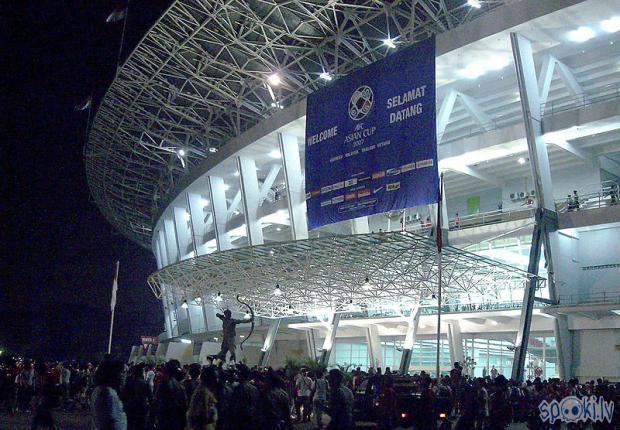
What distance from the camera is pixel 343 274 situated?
92.4ft

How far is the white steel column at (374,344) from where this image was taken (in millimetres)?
41625

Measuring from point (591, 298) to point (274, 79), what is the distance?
18627mm

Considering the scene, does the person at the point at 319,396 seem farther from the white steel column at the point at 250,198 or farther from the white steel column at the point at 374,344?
the white steel column at the point at 374,344

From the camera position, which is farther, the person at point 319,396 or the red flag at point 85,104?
the red flag at point 85,104

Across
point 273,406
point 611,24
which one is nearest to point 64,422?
point 273,406

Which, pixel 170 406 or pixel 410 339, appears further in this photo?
pixel 410 339

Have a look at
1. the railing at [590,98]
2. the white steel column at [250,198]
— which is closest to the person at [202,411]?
the railing at [590,98]

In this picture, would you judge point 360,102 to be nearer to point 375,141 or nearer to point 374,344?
point 375,141

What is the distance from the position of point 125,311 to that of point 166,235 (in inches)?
927

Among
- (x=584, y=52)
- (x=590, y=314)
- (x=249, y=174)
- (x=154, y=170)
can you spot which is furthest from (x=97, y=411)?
(x=154, y=170)

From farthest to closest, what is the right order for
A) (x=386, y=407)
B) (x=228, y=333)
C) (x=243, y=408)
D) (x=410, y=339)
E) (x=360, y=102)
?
(x=410, y=339) → (x=360, y=102) → (x=228, y=333) → (x=386, y=407) → (x=243, y=408)

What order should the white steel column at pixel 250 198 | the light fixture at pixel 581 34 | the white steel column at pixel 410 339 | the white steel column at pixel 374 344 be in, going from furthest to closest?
the white steel column at pixel 374 344
the white steel column at pixel 250 198
the white steel column at pixel 410 339
the light fixture at pixel 581 34

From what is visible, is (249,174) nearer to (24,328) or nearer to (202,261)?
(202,261)

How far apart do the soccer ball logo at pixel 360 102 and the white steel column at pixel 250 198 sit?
39.5 ft
